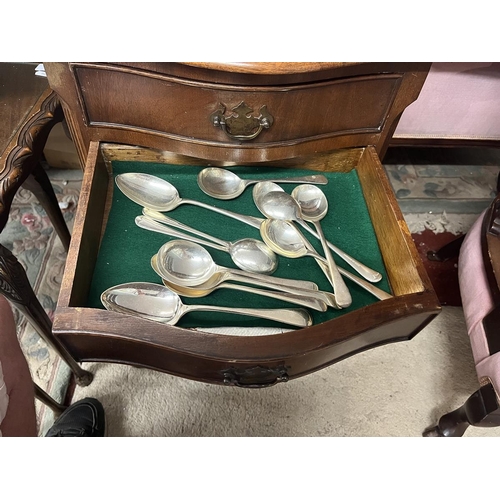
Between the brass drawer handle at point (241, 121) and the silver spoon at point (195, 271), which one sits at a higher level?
the brass drawer handle at point (241, 121)

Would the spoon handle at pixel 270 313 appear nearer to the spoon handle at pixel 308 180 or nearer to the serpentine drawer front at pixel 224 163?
the serpentine drawer front at pixel 224 163

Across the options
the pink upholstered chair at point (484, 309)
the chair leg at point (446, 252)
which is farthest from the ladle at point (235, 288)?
the chair leg at point (446, 252)

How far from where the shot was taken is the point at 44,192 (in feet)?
2.32

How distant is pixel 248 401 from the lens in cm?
83

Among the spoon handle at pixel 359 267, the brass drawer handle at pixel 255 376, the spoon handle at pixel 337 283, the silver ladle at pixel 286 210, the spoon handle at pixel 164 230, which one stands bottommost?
the brass drawer handle at pixel 255 376

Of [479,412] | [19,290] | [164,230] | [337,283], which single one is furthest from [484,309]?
[19,290]

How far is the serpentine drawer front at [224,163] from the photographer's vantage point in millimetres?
411

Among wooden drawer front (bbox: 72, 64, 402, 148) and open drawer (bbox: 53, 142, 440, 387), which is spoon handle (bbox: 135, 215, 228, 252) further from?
wooden drawer front (bbox: 72, 64, 402, 148)

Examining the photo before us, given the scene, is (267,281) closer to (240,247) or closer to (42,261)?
(240,247)

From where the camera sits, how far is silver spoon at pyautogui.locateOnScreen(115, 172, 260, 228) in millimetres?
566

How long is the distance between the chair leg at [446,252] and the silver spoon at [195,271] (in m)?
→ 0.61
